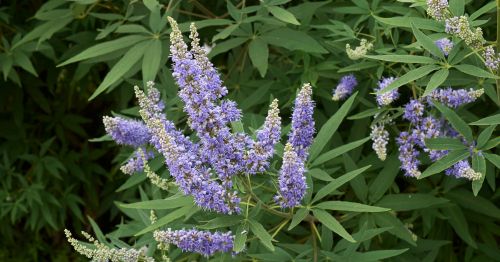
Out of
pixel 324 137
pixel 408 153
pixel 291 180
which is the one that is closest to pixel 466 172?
pixel 408 153

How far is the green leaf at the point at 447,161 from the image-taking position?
3276mm

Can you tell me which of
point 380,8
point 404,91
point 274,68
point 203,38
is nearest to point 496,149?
point 404,91

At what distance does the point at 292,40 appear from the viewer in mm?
4480

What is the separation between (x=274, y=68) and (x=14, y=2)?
109 inches

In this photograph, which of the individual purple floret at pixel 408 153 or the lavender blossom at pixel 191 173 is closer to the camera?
the lavender blossom at pixel 191 173

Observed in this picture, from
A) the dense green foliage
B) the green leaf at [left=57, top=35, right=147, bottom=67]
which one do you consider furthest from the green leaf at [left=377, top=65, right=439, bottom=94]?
the green leaf at [left=57, top=35, right=147, bottom=67]

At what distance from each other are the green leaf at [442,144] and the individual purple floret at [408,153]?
0.31 meters

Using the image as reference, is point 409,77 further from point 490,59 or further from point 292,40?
point 292,40

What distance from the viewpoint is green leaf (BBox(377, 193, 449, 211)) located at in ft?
13.7

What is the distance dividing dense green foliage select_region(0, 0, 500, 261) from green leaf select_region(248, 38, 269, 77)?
1 centimetres

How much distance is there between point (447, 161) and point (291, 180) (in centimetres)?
82

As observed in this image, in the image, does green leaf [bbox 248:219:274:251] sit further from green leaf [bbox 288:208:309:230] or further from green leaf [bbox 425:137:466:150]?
green leaf [bbox 425:137:466:150]

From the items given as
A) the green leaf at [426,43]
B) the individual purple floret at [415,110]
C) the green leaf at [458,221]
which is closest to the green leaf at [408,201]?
the green leaf at [458,221]

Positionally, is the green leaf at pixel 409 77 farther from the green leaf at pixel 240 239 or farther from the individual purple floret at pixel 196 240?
the individual purple floret at pixel 196 240
